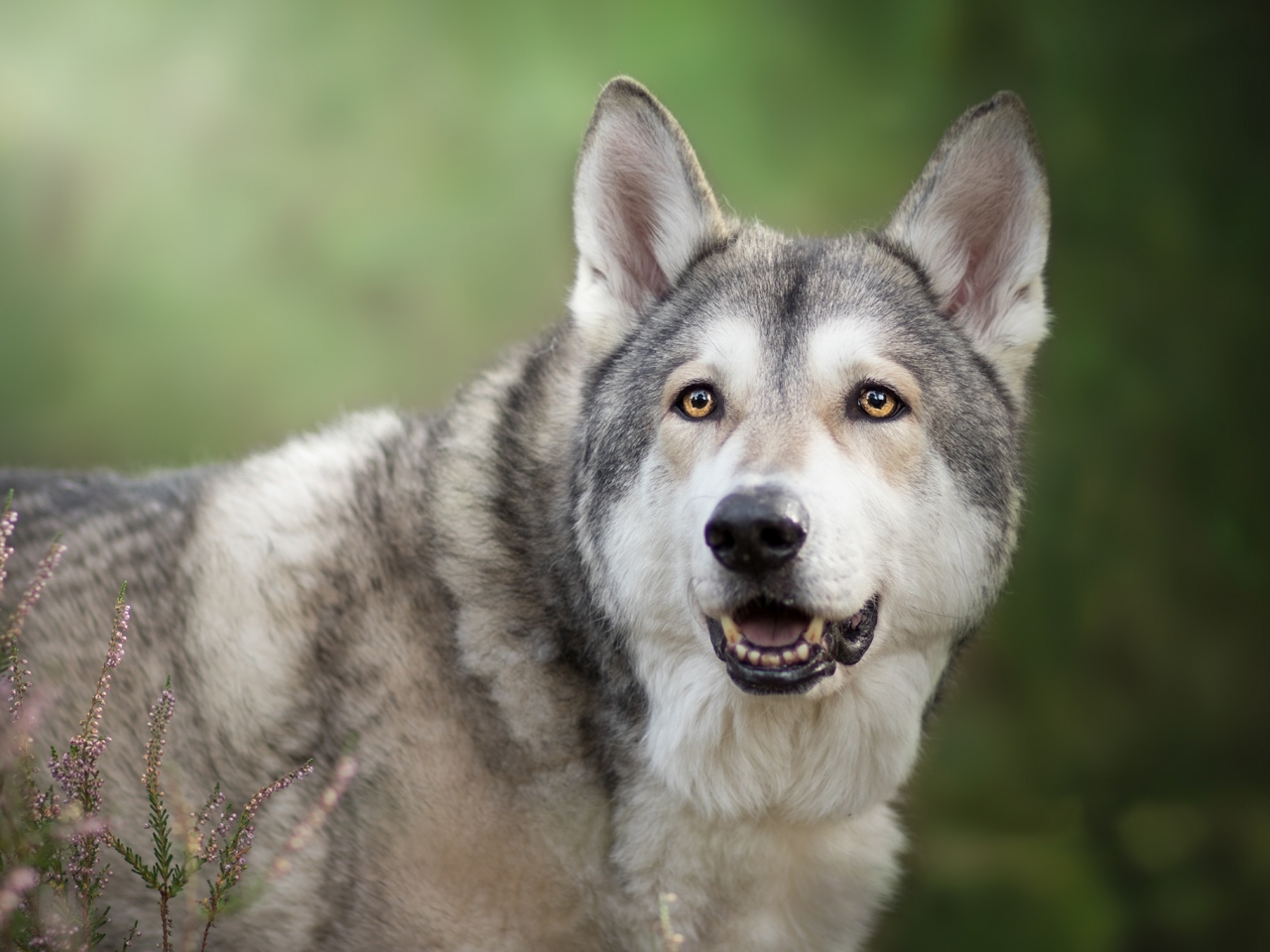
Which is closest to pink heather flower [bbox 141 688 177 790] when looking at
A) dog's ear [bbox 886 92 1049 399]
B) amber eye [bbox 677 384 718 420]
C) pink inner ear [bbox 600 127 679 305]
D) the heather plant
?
the heather plant

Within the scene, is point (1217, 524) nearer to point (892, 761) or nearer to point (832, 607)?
point (892, 761)

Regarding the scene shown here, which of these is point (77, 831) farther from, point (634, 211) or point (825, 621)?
point (634, 211)

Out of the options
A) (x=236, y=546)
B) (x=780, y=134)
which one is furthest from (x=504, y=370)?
(x=780, y=134)

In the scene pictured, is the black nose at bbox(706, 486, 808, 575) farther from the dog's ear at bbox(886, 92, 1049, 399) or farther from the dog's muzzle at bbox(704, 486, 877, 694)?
the dog's ear at bbox(886, 92, 1049, 399)

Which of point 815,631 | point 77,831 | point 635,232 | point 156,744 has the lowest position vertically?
point 77,831

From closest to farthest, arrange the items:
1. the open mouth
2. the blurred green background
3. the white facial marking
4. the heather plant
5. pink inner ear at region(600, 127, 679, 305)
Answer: the heather plant, the open mouth, the white facial marking, pink inner ear at region(600, 127, 679, 305), the blurred green background

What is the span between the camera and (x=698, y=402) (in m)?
2.98

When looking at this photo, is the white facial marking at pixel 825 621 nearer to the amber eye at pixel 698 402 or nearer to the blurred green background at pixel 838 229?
the amber eye at pixel 698 402

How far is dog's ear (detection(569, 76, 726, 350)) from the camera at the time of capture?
10.7 ft

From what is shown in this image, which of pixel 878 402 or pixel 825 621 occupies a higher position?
pixel 878 402

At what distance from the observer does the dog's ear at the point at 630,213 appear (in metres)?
3.26

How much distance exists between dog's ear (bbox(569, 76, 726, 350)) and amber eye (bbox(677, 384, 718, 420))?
46 cm

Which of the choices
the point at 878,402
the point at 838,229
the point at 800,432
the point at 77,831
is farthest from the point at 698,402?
the point at 838,229

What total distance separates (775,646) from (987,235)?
4.97 ft
